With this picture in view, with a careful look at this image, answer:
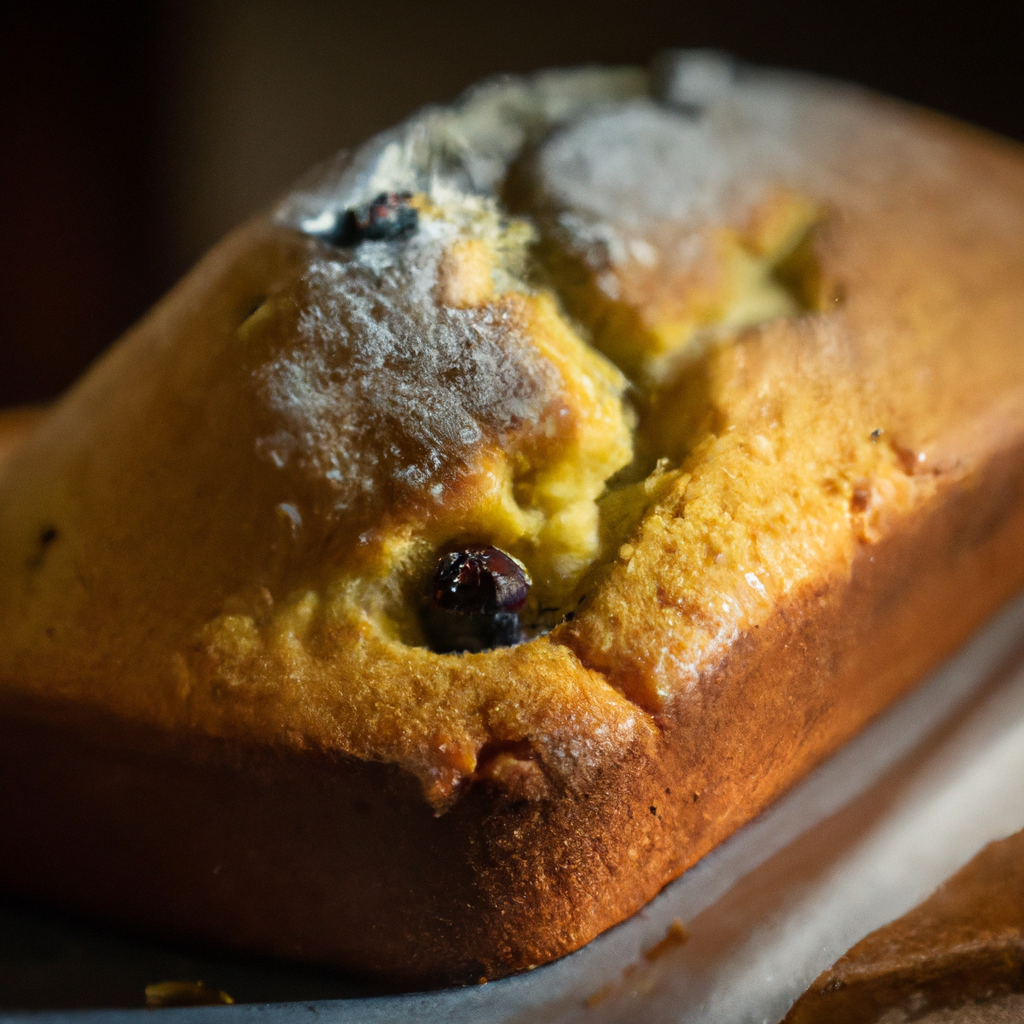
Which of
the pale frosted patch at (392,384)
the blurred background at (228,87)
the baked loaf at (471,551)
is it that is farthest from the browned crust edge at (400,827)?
the blurred background at (228,87)

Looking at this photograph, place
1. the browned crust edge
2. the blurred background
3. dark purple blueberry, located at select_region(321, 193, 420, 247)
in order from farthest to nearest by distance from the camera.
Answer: the blurred background → dark purple blueberry, located at select_region(321, 193, 420, 247) → the browned crust edge

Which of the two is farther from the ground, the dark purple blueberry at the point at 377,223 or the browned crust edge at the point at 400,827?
the dark purple blueberry at the point at 377,223

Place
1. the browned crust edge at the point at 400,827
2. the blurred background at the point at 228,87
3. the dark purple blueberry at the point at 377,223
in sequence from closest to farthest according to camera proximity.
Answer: the browned crust edge at the point at 400,827
the dark purple blueberry at the point at 377,223
the blurred background at the point at 228,87

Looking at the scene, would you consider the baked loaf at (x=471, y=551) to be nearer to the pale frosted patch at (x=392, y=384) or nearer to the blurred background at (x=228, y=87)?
the pale frosted patch at (x=392, y=384)

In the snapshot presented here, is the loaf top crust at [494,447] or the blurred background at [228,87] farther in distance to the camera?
the blurred background at [228,87]

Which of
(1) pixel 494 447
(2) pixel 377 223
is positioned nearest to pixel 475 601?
(1) pixel 494 447

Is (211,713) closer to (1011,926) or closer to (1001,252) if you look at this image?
(1011,926)

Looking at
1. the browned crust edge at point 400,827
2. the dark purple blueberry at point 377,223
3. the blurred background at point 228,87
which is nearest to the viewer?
the browned crust edge at point 400,827

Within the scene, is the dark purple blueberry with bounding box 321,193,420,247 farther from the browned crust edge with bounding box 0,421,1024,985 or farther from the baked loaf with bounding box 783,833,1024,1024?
the baked loaf with bounding box 783,833,1024,1024

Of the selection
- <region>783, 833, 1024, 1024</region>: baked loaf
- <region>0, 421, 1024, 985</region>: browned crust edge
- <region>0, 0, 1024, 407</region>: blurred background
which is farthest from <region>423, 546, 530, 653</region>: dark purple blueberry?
<region>0, 0, 1024, 407</region>: blurred background
